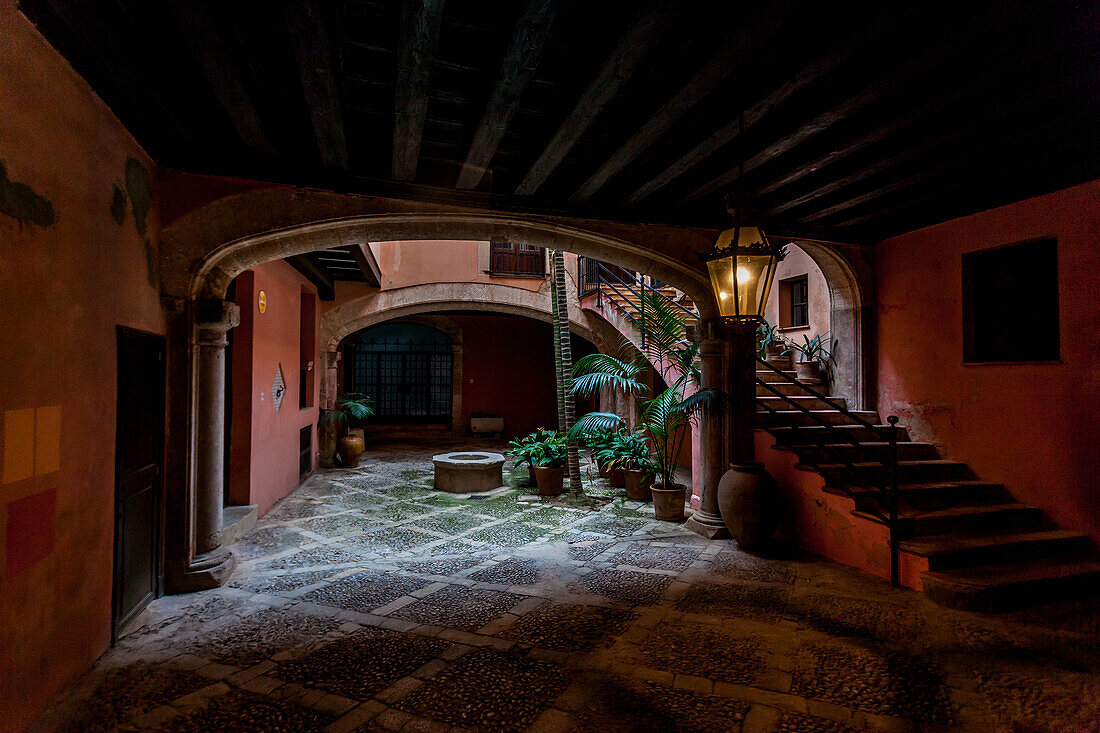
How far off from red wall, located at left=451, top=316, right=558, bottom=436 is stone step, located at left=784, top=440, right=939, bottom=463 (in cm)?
1114

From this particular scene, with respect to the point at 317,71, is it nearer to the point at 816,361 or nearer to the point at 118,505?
the point at 118,505

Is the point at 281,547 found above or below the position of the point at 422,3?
below

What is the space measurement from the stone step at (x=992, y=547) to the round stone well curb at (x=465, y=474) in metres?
5.30

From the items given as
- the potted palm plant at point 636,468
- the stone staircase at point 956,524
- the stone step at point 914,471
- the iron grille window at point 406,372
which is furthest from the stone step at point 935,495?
the iron grille window at point 406,372

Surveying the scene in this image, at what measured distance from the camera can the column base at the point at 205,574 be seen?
3.88 meters

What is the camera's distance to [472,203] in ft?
14.9

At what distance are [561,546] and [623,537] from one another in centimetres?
70

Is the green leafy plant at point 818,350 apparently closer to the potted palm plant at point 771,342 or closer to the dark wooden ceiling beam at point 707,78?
the potted palm plant at point 771,342

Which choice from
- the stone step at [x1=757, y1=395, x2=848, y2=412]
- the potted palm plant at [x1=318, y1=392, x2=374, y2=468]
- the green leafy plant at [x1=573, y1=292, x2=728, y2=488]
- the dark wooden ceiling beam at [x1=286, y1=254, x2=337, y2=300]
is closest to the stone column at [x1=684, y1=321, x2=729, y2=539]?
the green leafy plant at [x1=573, y1=292, x2=728, y2=488]

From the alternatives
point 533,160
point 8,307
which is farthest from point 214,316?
point 533,160

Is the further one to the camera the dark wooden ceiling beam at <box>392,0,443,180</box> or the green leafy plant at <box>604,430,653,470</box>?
the green leafy plant at <box>604,430,653,470</box>

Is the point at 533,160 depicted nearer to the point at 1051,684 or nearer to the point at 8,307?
the point at 8,307

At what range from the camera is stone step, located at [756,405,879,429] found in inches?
215

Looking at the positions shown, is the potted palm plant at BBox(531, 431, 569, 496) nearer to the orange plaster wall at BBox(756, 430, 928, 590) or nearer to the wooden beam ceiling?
the orange plaster wall at BBox(756, 430, 928, 590)
